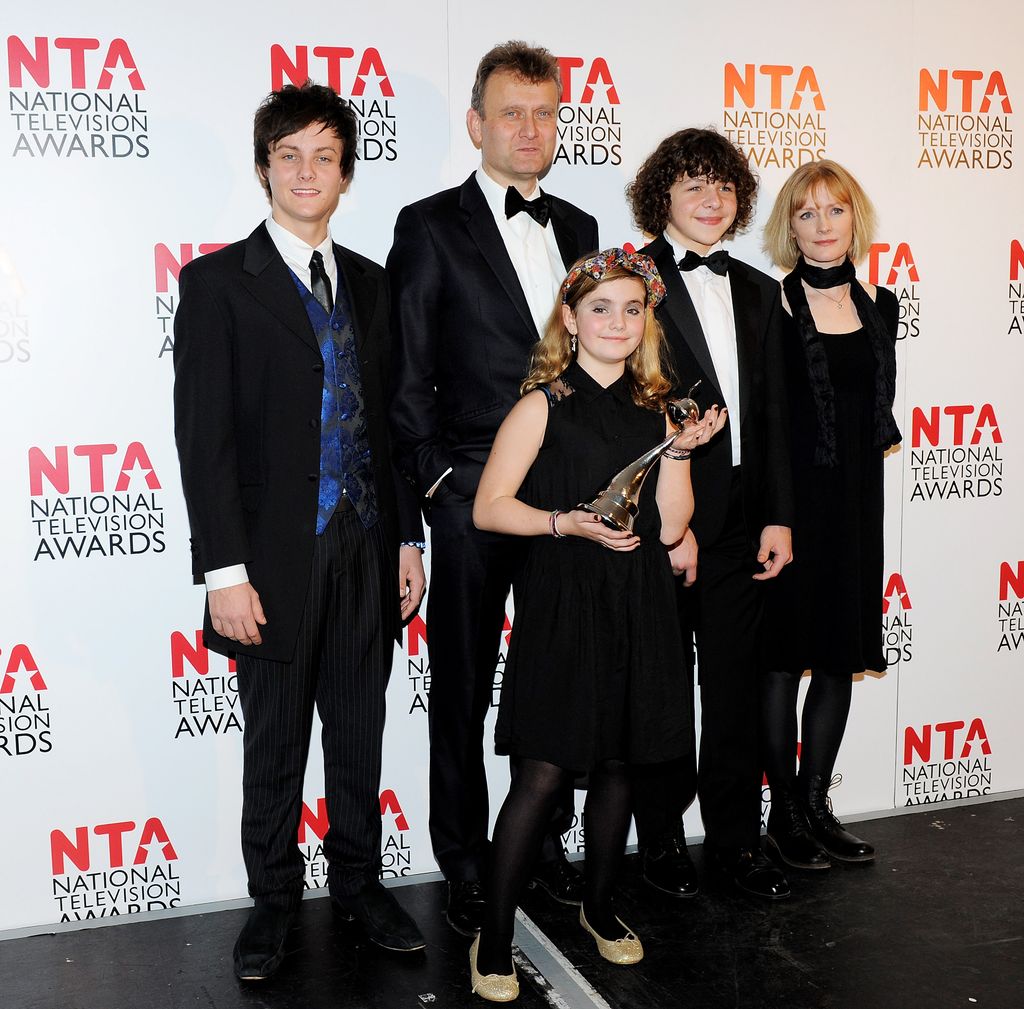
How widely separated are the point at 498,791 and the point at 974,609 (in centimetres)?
172

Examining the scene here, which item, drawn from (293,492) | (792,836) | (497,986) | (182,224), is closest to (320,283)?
(293,492)

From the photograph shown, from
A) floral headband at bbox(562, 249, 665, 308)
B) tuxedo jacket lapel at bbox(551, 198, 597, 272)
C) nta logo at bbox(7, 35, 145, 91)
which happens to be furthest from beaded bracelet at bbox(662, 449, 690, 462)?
nta logo at bbox(7, 35, 145, 91)

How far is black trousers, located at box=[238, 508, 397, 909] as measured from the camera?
2.79 m

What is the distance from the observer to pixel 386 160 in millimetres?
3289

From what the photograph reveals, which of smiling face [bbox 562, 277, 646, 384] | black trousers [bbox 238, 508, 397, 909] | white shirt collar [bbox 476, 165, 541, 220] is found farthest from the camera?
white shirt collar [bbox 476, 165, 541, 220]

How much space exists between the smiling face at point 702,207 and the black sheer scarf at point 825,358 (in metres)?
0.34

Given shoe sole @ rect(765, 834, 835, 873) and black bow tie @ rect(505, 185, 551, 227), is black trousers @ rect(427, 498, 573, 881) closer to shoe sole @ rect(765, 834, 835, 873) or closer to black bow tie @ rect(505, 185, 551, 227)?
black bow tie @ rect(505, 185, 551, 227)

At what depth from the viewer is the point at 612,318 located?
2.60 metres

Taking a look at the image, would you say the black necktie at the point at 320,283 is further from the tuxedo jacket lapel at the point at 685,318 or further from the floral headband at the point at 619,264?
the tuxedo jacket lapel at the point at 685,318

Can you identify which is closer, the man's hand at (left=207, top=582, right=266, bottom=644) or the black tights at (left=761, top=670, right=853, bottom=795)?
the man's hand at (left=207, top=582, right=266, bottom=644)

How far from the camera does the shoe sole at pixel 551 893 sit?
313 cm

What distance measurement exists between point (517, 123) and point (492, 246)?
303 mm

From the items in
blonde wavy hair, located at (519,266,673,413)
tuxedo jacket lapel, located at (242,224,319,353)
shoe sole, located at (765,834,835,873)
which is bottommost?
shoe sole, located at (765,834,835,873)

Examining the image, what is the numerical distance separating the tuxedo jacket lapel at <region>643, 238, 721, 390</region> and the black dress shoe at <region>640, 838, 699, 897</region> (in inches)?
50.8
